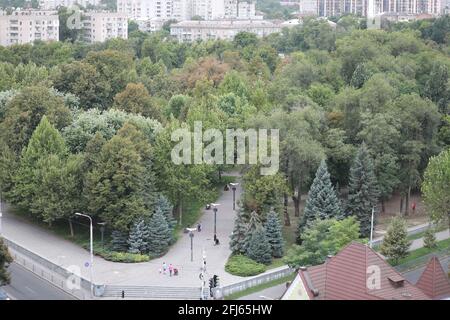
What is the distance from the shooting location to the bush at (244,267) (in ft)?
113

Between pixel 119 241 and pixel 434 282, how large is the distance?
47.8ft

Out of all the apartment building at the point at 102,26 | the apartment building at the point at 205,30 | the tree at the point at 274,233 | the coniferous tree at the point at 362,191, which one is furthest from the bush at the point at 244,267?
the apartment building at the point at 205,30

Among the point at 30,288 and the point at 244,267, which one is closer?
the point at 30,288

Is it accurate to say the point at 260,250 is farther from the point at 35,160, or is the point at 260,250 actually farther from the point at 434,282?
the point at 35,160

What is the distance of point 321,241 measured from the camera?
33.6 metres

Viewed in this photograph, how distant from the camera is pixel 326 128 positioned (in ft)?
146

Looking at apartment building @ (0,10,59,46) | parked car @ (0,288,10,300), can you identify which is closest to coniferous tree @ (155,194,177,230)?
parked car @ (0,288,10,300)

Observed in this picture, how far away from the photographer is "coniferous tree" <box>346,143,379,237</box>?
39.4m

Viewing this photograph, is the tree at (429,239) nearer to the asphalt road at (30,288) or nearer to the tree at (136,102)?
the asphalt road at (30,288)

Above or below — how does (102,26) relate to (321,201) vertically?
above

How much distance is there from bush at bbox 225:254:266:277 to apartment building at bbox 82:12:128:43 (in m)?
67.9

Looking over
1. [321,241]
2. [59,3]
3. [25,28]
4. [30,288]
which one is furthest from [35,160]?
[59,3]
